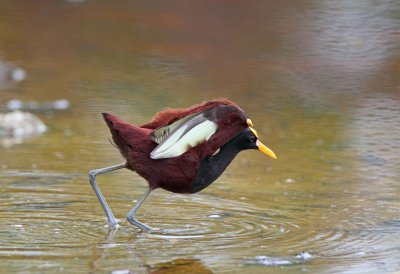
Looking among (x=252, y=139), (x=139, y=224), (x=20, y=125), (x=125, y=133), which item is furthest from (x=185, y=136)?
(x=20, y=125)

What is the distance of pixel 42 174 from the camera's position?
7.04 meters

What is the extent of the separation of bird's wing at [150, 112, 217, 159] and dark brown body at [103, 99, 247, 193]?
0.03 m

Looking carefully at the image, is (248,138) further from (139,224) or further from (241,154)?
(241,154)

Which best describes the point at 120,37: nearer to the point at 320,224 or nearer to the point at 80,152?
the point at 80,152

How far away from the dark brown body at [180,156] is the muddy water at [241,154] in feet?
0.93

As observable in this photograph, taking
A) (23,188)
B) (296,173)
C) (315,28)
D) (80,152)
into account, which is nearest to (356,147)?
(296,173)

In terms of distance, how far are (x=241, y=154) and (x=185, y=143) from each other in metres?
2.33

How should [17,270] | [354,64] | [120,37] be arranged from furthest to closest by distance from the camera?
[120,37] < [354,64] < [17,270]

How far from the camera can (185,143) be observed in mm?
5551

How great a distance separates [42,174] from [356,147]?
2.38 metres

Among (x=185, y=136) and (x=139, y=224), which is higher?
(x=185, y=136)

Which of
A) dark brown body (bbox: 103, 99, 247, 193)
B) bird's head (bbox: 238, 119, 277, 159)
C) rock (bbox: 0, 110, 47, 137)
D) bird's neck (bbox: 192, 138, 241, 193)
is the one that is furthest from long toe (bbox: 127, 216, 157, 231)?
rock (bbox: 0, 110, 47, 137)

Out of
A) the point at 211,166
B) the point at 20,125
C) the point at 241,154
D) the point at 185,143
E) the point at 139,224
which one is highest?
the point at 185,143

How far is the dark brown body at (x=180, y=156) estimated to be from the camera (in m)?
5.60
